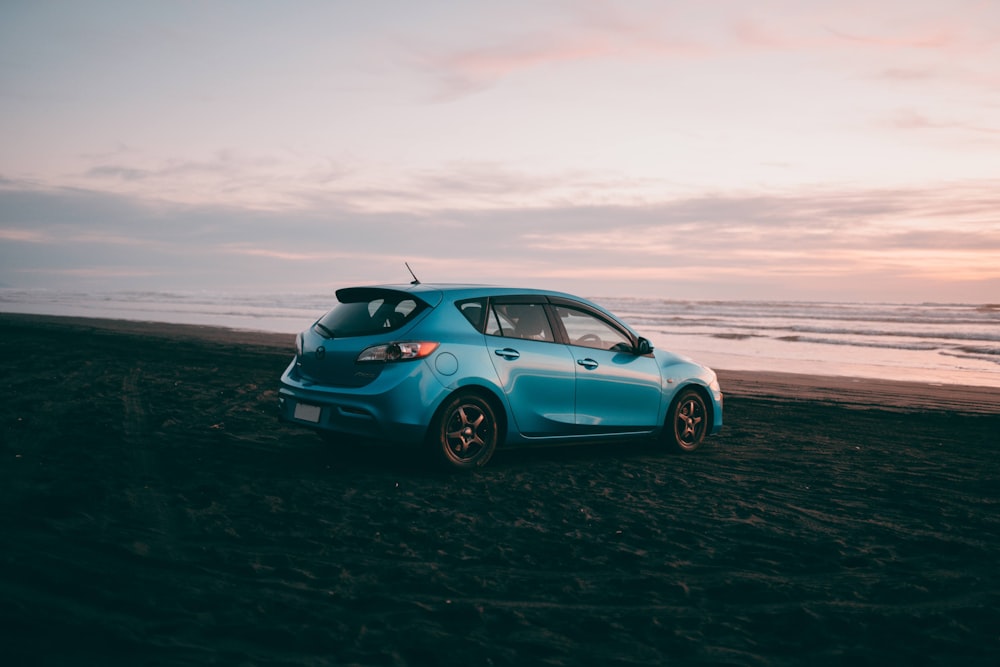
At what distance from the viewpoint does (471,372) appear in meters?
7.46

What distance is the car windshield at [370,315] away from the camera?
752 centimetres

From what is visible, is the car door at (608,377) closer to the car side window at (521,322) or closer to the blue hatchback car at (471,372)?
the blue hatchback car at (471,372)

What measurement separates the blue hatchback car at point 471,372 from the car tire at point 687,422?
160 millimetres

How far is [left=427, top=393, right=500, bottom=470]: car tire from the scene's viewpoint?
7.34 metres

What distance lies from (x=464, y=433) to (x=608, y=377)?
1.67 metres

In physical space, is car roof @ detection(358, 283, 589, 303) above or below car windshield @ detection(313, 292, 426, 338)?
above

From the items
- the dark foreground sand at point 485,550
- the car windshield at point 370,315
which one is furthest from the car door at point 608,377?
the car windshield at point 370,315

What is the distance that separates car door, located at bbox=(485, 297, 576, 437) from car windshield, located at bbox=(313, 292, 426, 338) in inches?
30.1

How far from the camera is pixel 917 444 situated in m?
9.85

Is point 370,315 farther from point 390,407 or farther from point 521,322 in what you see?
point 521,322

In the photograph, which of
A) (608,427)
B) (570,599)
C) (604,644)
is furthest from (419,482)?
(604,644)

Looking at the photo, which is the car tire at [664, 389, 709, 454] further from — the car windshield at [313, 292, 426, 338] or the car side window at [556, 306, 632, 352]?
the car windshield at [313, 292, 426, 338]

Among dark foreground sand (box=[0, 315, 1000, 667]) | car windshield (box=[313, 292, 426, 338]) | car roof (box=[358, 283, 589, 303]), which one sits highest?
car roof (box=[358, 283, 589, 303])

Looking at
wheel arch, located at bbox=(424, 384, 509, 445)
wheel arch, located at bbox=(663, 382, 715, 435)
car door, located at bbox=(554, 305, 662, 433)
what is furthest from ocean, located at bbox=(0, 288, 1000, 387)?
wheel arch, located at bbox=(424, 384, 509, 445)
